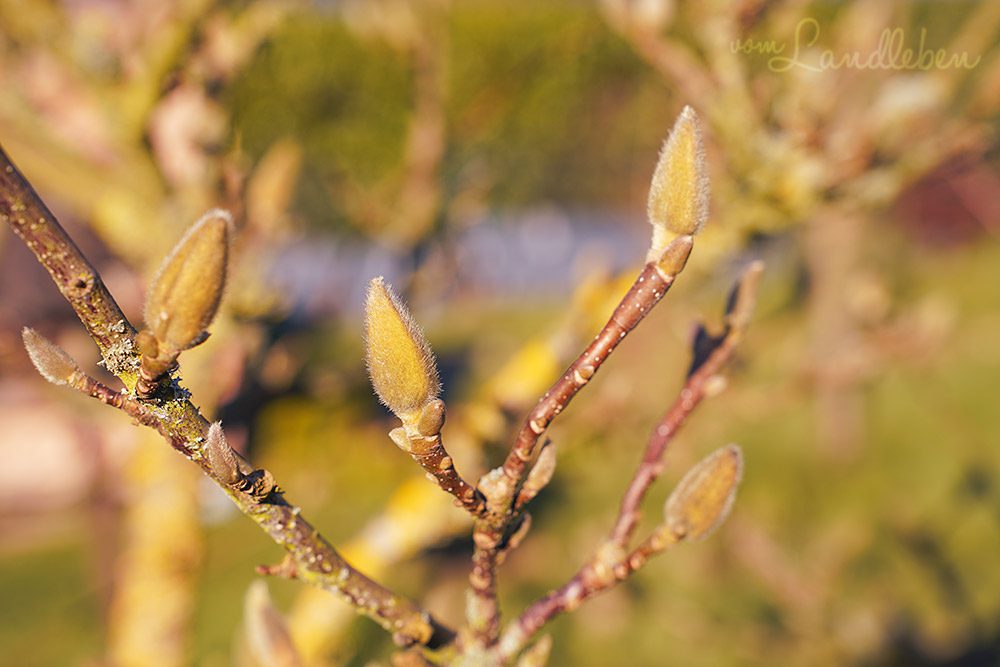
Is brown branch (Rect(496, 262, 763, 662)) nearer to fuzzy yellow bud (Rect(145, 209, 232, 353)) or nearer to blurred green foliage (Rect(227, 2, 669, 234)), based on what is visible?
fuzzy yellow bud (Rect(145, 209, 232, 353))

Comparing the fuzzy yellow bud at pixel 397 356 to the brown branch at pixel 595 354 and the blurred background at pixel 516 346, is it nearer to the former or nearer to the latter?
the brown branch at pixel 595 354

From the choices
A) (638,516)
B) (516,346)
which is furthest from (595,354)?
(516,346)

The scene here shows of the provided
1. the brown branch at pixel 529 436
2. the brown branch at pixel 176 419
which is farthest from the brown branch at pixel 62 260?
the brown branch at pixel 529 436

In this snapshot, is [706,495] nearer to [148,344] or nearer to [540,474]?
[540,474]

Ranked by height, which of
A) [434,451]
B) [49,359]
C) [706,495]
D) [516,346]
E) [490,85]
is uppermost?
[490,85]

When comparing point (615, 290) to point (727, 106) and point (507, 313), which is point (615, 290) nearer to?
point (727, 106)

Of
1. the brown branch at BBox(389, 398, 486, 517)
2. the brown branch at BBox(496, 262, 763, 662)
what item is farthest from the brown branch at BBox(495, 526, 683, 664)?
the brown branch at BBox(389, 398, 486, 517)

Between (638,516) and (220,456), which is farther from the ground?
(220,456)

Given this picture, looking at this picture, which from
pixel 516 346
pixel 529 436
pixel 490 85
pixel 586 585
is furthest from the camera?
pixel 490 85
